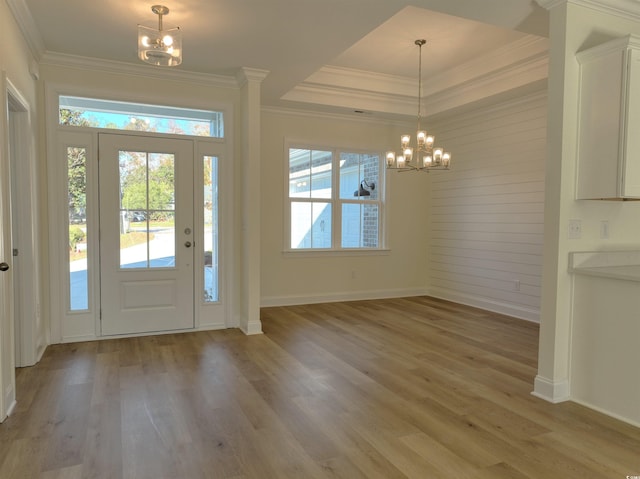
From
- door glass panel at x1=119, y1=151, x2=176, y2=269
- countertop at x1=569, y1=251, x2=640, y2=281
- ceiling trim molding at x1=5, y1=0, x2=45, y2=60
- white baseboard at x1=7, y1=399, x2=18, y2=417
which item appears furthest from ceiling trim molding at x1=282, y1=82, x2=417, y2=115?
white baseboard at x1=7, y1=399, x2=18, y2=417

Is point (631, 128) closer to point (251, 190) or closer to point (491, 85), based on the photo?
point (491, 85)

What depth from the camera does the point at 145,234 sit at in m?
4.50

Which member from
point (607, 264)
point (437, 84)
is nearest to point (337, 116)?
point (437, 84)

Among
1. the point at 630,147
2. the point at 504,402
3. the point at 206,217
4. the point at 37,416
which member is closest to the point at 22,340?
the point at 37,416

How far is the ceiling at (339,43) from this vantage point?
3.21m

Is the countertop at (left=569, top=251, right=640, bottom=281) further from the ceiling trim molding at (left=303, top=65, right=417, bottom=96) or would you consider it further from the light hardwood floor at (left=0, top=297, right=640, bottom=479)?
the ceiling trim molding at (left=303, top=65, right=417, bottom=96)

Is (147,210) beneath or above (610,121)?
beneath

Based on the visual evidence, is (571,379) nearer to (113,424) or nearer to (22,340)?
(113,424)

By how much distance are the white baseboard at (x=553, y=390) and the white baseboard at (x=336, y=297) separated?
3610mm

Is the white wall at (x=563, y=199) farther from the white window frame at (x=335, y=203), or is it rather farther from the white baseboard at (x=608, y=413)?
the white window frame at (x=335, y=203)

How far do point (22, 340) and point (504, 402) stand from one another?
3725mm

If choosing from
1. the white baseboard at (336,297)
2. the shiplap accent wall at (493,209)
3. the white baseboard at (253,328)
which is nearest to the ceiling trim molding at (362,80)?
the shiplap accent wall at (493,209)

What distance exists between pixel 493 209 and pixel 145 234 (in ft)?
14.1

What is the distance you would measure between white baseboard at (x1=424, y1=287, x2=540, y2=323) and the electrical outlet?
2.46 meters
